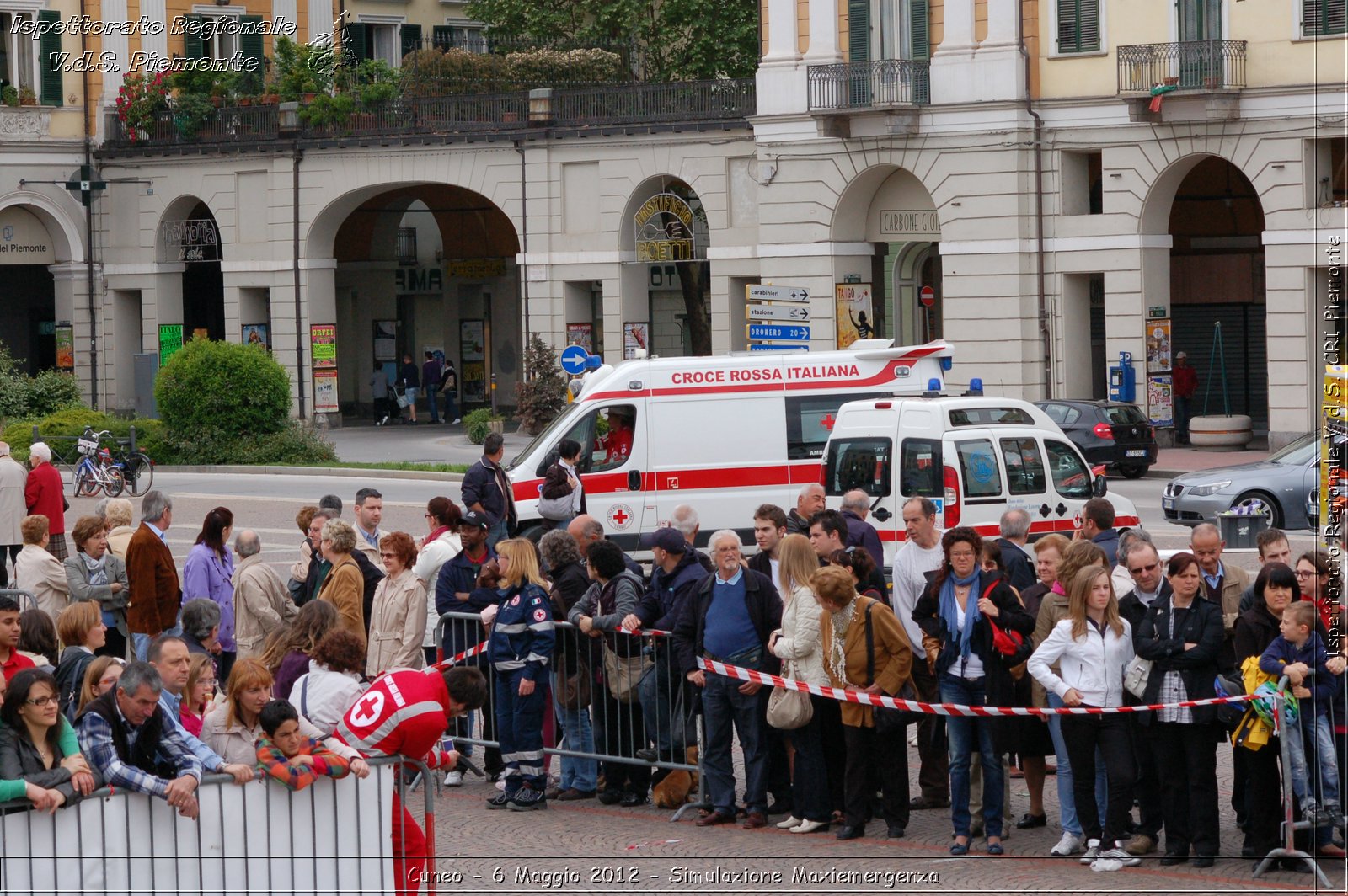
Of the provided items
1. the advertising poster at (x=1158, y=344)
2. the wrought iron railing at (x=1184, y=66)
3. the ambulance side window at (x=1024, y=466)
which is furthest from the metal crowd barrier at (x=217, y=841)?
the advertising poster at (x=1158, y=344)

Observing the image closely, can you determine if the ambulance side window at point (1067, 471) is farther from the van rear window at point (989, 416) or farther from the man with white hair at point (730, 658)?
the man with white hair at point (730, 658)

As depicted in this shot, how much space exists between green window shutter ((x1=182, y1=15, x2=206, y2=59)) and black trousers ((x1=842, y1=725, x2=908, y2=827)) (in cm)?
4121

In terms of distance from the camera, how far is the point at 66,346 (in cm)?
4934

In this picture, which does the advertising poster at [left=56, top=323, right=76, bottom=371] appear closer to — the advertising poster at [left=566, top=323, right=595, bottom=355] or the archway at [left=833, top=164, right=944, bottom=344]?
the advertising poster at [left=566, top=323, right=595, bottom=355]

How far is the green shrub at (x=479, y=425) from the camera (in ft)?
132

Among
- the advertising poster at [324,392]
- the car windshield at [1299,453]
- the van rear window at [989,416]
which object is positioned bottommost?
the car windshield at [1299,453]

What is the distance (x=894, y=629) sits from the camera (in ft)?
34.9

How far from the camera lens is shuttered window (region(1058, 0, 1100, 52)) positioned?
118ft

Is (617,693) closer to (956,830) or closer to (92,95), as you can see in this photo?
(956,830)

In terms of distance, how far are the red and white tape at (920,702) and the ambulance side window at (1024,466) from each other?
27.6ft

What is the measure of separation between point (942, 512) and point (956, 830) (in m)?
8.68

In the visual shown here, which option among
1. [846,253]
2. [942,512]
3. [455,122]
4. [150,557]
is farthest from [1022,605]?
[455,122]

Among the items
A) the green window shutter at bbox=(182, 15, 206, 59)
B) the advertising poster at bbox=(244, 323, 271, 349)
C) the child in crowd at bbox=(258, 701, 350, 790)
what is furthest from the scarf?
the green window shutter at bbox=(182, 15, 206, 59)

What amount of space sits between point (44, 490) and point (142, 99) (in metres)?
30.3
